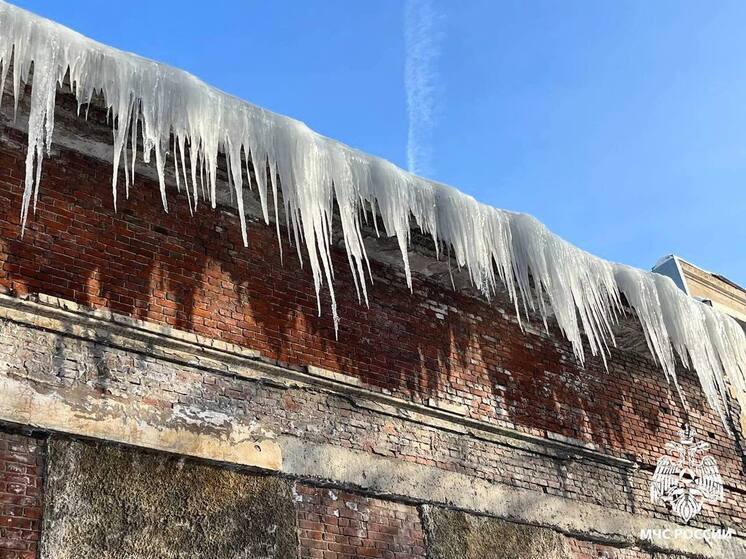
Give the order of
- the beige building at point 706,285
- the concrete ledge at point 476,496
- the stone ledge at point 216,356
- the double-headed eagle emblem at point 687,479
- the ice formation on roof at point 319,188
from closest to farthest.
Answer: the stone ledge at point 216,356, the ice formation on roof at point 319,188, the concrete ledge at point 476,496, the double-headed eagle emblem at point 687,479, the beige building at point 706,285

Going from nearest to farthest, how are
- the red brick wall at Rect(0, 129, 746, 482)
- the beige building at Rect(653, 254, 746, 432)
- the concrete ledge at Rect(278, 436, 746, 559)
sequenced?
the red brick wall at Rect(0, 129, 746, 482) < the concrete ledge at Rect(278, 436, 746, 559) < the beige building at Rect(653, 254, 746, 432)

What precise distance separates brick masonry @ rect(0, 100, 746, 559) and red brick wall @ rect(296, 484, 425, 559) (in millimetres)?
17

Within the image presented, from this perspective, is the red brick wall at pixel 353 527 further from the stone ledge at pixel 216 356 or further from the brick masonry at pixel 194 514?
the stone ledge at pixel 216 356

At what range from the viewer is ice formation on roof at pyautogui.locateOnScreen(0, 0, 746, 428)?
4.52 metres

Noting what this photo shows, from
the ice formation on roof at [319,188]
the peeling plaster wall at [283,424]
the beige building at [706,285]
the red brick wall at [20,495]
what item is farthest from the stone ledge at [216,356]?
the beige building at [706,285]

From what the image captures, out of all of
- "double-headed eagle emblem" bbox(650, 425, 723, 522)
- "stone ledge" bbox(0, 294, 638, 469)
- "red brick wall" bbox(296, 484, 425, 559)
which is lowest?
"red brick wall" bbox(296, 484, 425, 559)

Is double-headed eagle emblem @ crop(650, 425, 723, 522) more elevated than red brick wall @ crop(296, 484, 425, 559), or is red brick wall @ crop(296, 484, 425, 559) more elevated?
double-headed eagle emblem @ crop(650, 425, 723, 522)

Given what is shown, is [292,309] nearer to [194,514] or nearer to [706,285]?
[194,514]

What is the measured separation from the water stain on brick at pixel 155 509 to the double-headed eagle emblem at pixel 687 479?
3.96m

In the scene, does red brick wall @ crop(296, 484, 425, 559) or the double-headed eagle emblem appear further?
the double-headed eagle emblem

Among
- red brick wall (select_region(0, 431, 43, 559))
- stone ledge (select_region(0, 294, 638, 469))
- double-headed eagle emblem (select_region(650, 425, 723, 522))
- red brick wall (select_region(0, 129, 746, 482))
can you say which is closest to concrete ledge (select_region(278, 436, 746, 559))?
double-headed eagle emblem (select_region(650, 425, 723, 522))

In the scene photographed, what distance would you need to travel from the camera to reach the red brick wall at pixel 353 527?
4.88 meters

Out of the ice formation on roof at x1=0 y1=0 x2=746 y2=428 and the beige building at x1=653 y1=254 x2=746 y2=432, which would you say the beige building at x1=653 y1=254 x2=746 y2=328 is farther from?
the ice formation on roof at x1=0 y1=0 x2=746 y2=428

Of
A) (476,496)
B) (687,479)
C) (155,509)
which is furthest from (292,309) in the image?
(687,479)
